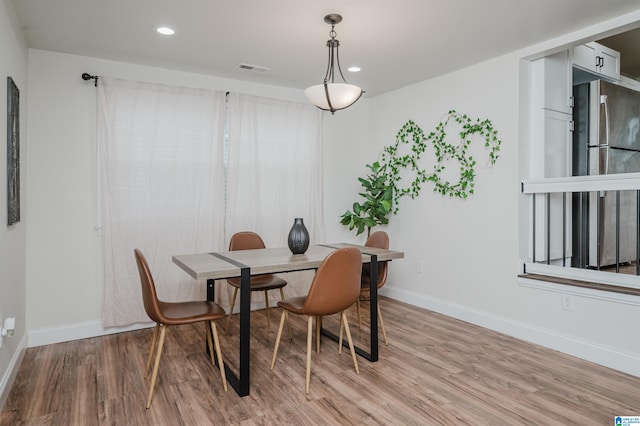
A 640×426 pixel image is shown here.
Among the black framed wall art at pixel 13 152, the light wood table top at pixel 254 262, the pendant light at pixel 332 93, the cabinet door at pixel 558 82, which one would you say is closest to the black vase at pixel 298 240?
the light wood table top at pixel 254 262

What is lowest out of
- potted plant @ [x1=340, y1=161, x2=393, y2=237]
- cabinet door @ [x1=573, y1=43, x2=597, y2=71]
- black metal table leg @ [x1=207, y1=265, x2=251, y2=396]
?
black metal table leg @ [x1=207, y1=265, x2=251, y2=396]

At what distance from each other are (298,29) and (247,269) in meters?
1.79

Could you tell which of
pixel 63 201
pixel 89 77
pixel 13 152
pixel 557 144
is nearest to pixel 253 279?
pixel 63 201

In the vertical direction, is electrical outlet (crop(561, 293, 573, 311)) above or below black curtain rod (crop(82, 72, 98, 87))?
below

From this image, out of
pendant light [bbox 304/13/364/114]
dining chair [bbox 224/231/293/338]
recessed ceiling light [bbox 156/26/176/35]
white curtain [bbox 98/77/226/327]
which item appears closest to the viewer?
pendant light [bbox 304/13/364/114]

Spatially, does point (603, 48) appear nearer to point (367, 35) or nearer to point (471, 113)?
point (471, 113)

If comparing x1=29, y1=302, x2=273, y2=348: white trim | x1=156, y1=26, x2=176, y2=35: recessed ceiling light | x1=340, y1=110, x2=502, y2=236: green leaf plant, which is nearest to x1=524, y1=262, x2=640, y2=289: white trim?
x1=340, y1=110, x2=502, y2=236: green leaf plant

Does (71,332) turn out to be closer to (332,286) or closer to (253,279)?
(253,279)

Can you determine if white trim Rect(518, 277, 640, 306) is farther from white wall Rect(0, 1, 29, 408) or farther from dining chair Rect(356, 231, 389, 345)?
white wall Rect(0, 1, 29, 408)

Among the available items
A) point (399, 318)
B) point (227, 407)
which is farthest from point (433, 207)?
point (227, 407)

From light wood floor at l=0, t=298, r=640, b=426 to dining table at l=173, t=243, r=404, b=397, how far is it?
125mm

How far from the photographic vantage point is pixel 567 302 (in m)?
3.12

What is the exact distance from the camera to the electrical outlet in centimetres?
310

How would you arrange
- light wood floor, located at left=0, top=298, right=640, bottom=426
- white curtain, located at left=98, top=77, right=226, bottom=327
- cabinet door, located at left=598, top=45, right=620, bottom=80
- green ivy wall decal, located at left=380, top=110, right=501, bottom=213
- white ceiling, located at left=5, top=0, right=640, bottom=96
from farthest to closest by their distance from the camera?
cabinet door, located at left=598, top=45, right=620, bottom=80 → green ivy wall decal, located at left=380, top=110, right=501, bottom=213 → white curtain, located at left=98, top=77, right=226, bottom=327 → white ceiling, located at left=5, top=0, right=640, bottom=96 → light wood floor, located at left=0, top=298, right=640, bottom=426
